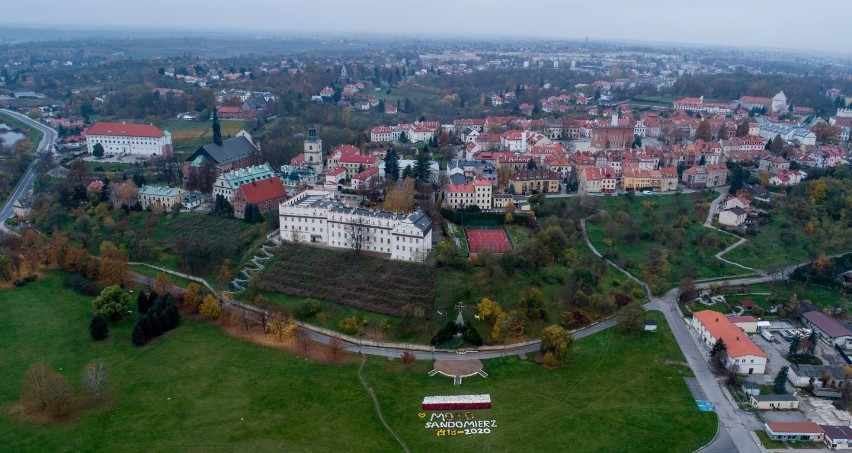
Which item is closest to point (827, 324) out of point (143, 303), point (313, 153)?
point (143, 303)

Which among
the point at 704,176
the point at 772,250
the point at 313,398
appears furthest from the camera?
the point at 704,176

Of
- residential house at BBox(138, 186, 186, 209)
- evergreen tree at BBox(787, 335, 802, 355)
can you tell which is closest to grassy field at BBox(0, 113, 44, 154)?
residential house at BBox(138, 186, 186, 209)

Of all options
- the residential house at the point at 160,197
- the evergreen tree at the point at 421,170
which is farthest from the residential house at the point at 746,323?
the residential house at the point at 160,197

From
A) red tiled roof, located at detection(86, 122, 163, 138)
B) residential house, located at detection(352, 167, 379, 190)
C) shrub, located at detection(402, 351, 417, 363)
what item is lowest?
shrub, located at detection(402, 351, 417, 363)

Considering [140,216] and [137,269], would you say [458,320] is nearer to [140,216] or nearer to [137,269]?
[137,269]

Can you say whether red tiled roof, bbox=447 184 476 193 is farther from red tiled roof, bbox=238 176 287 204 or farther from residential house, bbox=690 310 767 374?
residential house, bbox=690 310 767 374

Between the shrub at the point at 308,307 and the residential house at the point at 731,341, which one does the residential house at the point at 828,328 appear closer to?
the residential house at the point at 731,341

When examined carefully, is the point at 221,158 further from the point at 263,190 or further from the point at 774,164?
the point at 774,164

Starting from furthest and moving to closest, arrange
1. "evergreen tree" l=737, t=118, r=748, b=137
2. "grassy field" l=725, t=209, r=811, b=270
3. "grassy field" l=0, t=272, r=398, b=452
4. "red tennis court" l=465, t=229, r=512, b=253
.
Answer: "evergreen tree" l=737, t=118, r=748, b=137 → "grassy field" l=725, t=209, r=811, b=270 → "red tennis court" l=465, t=229, r=512, b=253 → "grassy field" l=0, t=272, r=398, b=452
